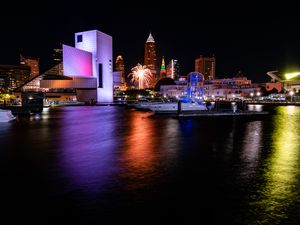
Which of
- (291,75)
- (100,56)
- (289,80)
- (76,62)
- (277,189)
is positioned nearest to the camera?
(277,189)

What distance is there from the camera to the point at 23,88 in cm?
9119

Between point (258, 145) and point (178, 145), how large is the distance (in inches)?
132

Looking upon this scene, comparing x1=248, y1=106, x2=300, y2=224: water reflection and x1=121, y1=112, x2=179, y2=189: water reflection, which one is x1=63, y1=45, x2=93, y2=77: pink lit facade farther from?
x1=248, y1=106, x2=300, y2=224: water reflection

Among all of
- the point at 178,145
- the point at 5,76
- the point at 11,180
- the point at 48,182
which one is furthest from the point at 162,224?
the point at 5,76

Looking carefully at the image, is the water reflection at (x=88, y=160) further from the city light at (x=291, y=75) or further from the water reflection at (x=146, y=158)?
the city light at (x=291, y=75)

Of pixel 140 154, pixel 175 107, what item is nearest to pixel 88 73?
pixel 175 107

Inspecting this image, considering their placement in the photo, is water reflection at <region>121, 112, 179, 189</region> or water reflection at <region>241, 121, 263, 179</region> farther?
water reflection at <region>241, 121, 263, 179</region>

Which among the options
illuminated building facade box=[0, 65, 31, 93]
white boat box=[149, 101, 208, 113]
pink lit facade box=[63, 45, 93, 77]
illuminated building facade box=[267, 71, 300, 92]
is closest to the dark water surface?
white boat box=[149, 101, 208, 113]

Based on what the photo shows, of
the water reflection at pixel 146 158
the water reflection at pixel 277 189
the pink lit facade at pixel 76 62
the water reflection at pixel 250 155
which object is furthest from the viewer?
the pink lit facade at pixel 76 62

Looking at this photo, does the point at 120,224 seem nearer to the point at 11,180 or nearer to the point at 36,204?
the point at 36,204

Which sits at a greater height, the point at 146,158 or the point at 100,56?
the point at 100,56

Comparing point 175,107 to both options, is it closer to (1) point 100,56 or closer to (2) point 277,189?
(2) point 277,189

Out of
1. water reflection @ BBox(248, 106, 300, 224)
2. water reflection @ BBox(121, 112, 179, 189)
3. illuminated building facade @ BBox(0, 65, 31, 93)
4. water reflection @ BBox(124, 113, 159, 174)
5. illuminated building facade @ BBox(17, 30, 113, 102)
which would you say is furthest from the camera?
illuminated building facade @ BBox(0, 65, 31, 93)

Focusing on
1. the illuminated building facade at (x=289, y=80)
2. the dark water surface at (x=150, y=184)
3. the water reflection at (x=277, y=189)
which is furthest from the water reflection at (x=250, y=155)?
the illuminated building facade at (x=289, y=80)
